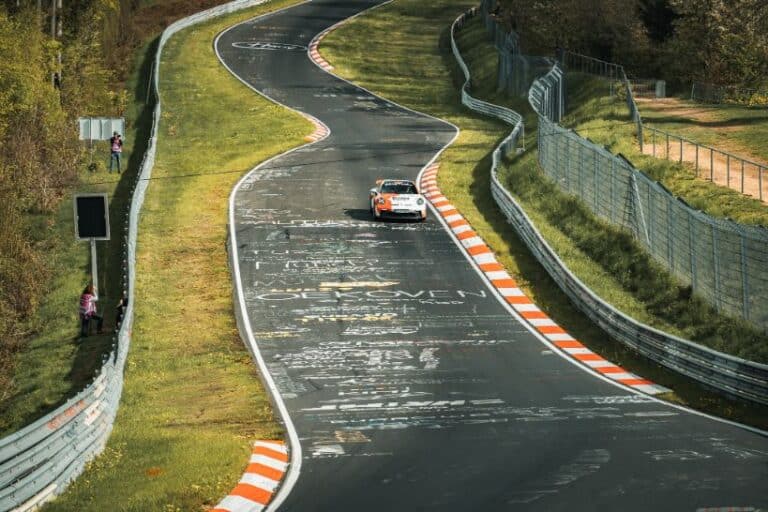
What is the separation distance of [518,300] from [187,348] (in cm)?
926

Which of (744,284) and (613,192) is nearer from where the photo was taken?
(744,284)

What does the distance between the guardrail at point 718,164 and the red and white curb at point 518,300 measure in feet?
25.9

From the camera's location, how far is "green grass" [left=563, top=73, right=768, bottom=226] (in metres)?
39.4

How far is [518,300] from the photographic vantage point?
117 ft

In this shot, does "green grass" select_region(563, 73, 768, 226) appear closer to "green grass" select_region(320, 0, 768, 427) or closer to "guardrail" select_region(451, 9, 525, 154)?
"guardrail" select_region(451, 9, 525, 154)

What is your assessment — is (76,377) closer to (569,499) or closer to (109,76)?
(569,499)

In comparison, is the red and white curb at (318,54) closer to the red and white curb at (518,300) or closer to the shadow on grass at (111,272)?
the shadow on grass at (111,272)

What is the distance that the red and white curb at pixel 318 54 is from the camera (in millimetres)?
86906

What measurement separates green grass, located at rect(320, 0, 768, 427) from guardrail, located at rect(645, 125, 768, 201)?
4.91 m

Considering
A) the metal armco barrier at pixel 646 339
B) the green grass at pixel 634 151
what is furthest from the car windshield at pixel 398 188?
the green grass at pixel 634 151

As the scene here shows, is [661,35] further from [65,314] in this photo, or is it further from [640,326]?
[640,326]

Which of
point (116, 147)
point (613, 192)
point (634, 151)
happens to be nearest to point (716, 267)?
point (613, 192)

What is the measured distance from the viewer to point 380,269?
39.0 meters

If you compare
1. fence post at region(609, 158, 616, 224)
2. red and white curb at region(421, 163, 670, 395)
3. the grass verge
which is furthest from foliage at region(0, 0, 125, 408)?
fence post at region(609, 158, 616, 224)
